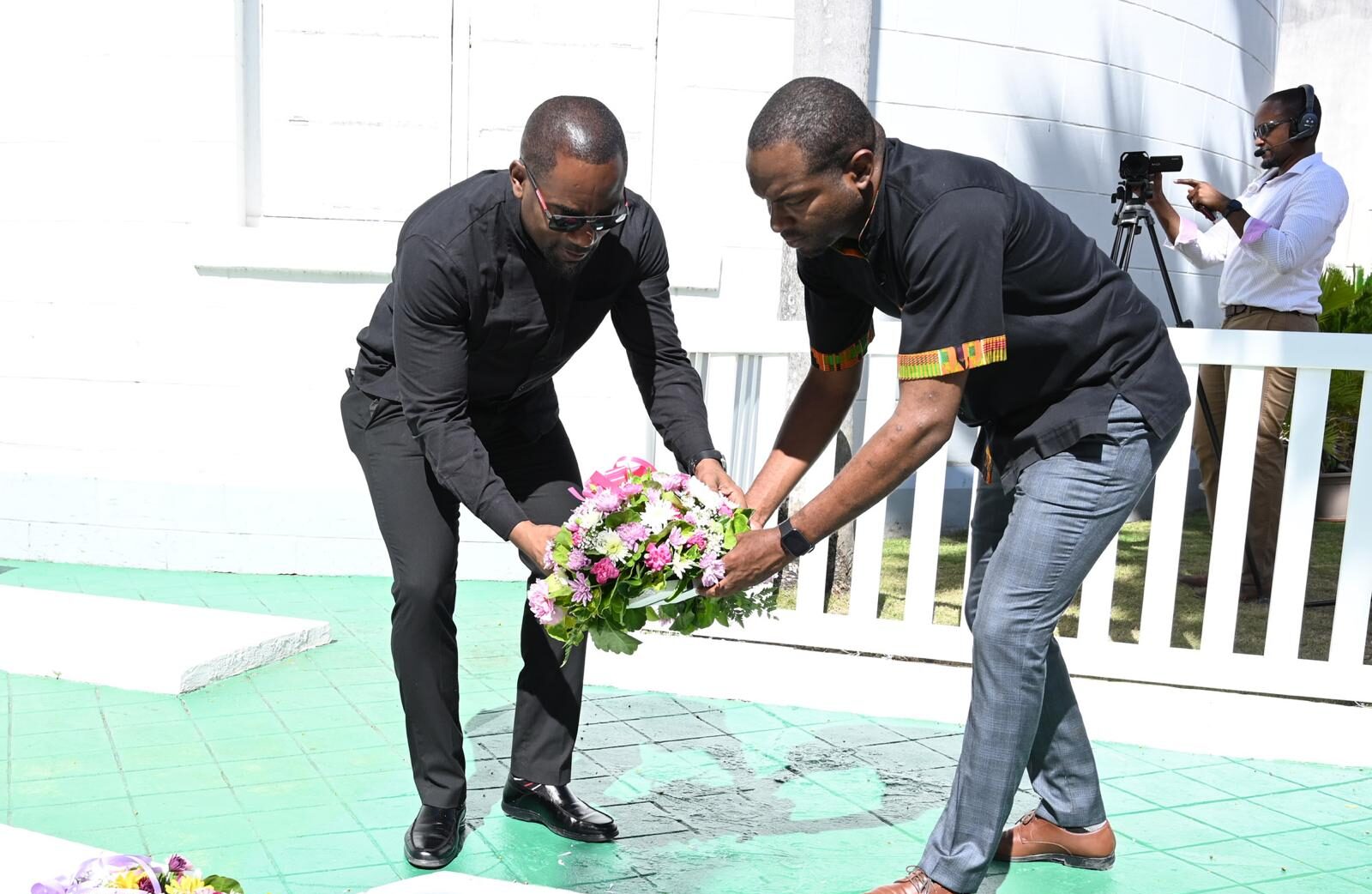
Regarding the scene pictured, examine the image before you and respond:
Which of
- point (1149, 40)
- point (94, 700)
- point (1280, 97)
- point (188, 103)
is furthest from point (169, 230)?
point (1149, 40)

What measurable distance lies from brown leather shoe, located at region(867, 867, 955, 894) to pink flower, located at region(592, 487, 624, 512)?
1.17 metres

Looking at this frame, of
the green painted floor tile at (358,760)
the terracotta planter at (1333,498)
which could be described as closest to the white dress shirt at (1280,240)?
the terracotta planter at (1333,498)

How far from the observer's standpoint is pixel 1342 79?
1680cm

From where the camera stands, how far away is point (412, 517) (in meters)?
3.49

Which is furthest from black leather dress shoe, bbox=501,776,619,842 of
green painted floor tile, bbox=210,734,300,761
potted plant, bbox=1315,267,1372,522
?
potted plant, bbox=1315,267,1372,522

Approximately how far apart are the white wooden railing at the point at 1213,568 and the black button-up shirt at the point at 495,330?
1.15m

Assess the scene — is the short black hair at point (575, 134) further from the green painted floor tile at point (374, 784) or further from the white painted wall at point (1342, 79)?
the white painted wall at point (1342, 79)

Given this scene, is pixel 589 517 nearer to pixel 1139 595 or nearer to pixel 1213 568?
pixel 1213 568

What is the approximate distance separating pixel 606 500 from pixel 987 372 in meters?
1.00

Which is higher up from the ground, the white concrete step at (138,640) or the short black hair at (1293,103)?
the short black hair at (1293,103)

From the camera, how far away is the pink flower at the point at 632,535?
122 inches

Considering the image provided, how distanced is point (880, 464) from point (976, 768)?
83 cm

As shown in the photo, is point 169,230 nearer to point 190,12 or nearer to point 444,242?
point 190,12

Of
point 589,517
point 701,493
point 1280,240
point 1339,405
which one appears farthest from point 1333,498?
point 589,517
